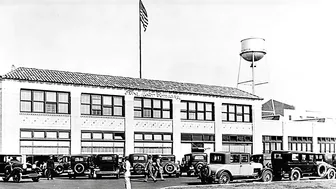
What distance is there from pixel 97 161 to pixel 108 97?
28.8ft

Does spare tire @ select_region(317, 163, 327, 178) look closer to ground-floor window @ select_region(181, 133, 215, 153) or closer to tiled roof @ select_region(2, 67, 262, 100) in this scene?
ground-floor window @ select_region(181, 133, 215, 153)

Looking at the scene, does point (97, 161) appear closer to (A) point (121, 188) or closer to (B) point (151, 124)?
(A) point (121, 188)

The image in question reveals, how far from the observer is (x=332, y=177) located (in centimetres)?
2642

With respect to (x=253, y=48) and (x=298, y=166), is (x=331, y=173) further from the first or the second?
(x=253, y=48)

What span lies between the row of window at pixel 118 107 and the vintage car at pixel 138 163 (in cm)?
580

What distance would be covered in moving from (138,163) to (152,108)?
28.9ft

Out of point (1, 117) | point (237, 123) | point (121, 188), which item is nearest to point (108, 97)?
point (1, 117)

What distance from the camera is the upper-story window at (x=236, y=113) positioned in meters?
42.8

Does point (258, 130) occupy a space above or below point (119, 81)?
below

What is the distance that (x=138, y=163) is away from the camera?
3039 centimetres

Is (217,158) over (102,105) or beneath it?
beneath

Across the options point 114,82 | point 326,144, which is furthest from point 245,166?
point 326,144

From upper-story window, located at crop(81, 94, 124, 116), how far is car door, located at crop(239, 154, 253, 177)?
14.5m

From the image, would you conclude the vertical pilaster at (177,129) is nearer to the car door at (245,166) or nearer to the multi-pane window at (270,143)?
the multi-pane window at (270,143)
